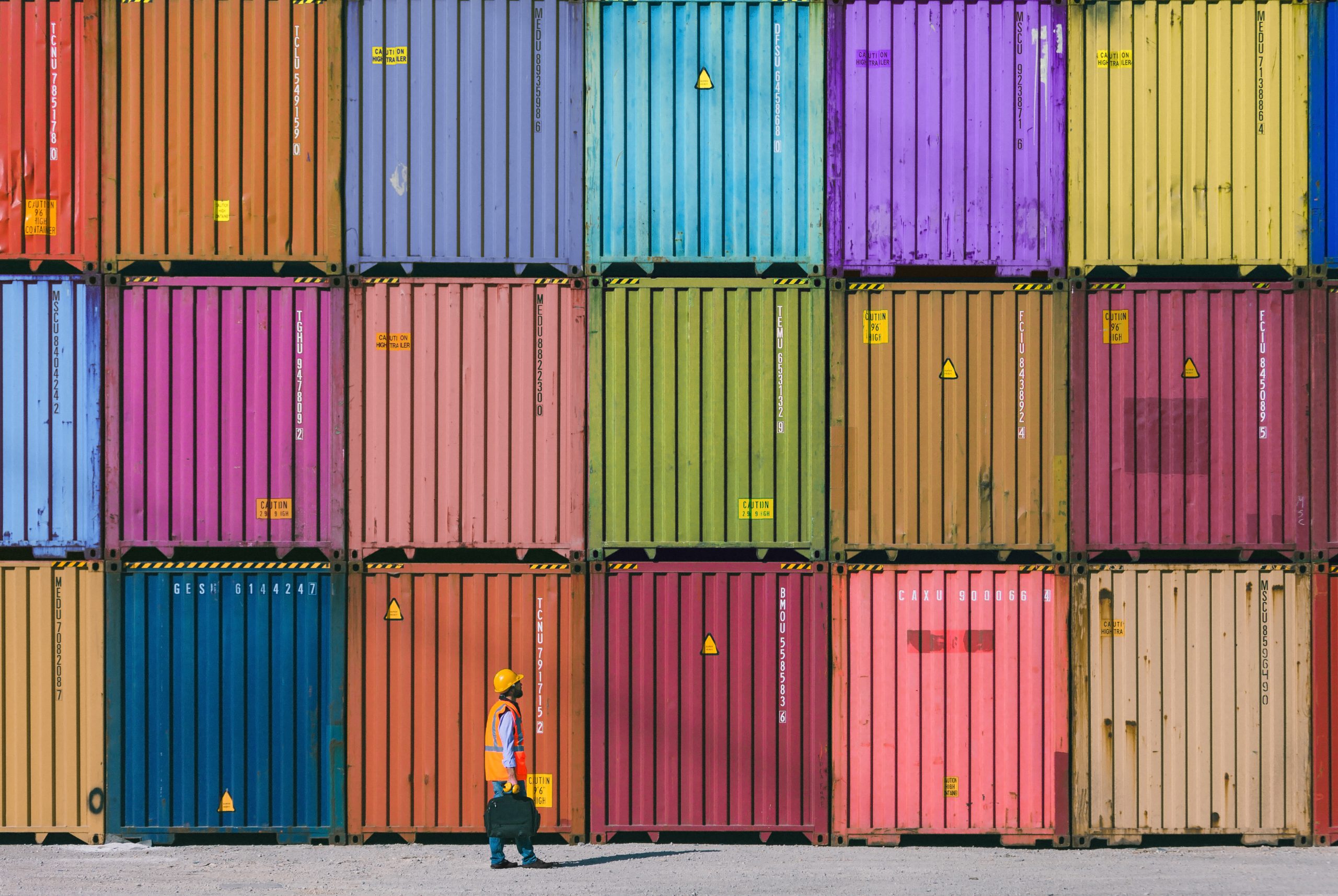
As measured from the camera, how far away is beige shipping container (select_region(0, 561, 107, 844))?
36.6 feet

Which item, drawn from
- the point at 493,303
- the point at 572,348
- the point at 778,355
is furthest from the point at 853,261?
the point at 493,303

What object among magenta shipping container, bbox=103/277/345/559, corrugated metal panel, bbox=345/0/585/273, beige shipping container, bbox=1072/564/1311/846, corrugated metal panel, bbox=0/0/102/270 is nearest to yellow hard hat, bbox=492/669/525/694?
magenta shipping container, bbox=103/277/345/559

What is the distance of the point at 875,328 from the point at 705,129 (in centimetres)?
282

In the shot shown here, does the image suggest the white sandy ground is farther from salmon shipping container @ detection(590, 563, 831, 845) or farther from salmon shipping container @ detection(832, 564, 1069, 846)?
salmon shipping container @ detection(590, 563, 831, 845)

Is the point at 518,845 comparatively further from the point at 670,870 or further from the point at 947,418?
the point at 947,418

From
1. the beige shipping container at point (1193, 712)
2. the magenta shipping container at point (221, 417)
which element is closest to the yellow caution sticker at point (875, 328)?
the beige shipping container at point (1193, 712)

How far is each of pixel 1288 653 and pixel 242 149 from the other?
40.5 feet

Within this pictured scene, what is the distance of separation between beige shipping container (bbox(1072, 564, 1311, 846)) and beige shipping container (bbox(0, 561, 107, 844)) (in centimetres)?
1035

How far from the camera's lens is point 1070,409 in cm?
1139

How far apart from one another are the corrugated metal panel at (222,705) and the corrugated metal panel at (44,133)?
12.1 feet

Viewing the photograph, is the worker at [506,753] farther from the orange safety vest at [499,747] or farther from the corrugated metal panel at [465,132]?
the corrugated metal panel at [465,132]

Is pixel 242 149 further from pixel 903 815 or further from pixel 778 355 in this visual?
pixel 903 815

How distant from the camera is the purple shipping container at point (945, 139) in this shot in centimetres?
1143

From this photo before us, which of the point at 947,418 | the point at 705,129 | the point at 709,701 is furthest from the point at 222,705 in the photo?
the point at 947,418
